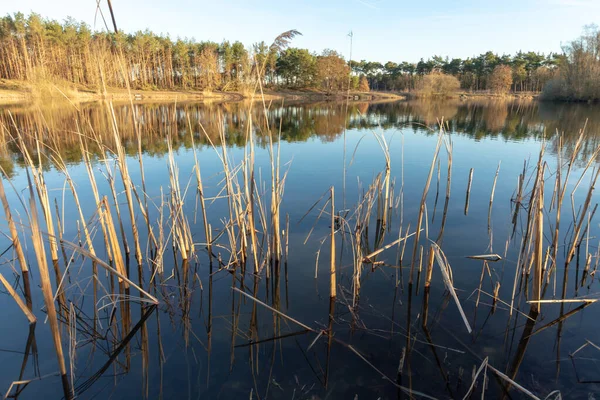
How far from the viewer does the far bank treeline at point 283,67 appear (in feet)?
147

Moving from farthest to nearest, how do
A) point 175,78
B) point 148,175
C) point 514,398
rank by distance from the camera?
point 175,78 < point 148,175 < point 514,398

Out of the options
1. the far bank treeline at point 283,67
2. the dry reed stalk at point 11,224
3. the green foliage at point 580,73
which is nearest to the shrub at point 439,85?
the far bank treeline at point 283,67

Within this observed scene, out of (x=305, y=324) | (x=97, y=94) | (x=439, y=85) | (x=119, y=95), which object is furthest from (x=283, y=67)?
(x=305, y=324)

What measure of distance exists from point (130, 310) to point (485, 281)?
5.03 m

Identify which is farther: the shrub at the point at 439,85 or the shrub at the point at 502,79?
the shrub at the point at 502,79

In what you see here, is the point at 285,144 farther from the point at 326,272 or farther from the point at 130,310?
the point at 130,310

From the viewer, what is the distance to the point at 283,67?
75.3 meters

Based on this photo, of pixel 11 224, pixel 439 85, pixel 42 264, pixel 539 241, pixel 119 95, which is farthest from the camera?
pixel 439 85

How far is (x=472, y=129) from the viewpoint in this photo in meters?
21.7

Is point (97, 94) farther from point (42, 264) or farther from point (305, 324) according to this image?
point (305, 324)

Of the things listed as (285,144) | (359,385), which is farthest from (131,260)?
(285,144)

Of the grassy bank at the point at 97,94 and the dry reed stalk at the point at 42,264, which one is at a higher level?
the grassy bank at the point at 97,94

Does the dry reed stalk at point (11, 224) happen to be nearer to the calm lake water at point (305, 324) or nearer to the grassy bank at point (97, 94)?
the calm lake water at point (305, 324)

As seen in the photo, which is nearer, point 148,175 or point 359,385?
point 359,385
